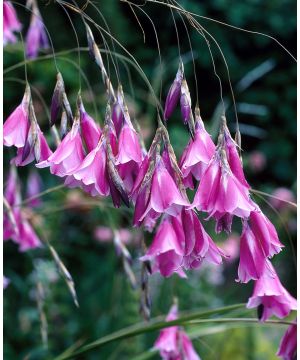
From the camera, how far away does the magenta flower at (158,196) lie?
92cm

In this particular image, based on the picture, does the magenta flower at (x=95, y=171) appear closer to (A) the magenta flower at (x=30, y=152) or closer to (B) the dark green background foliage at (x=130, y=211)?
(A) the magenta flower at (x=30, y=152)

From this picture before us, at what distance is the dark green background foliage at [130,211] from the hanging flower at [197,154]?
0.21m

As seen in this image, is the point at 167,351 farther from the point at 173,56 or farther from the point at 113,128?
the point at 173,56

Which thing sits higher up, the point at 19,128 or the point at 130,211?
the point at 19,128

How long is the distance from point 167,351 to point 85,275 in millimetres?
1761

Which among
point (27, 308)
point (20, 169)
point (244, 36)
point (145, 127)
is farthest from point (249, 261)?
point (244, 36)

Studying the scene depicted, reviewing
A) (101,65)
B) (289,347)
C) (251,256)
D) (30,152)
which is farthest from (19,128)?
(289,347)

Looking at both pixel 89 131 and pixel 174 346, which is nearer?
pixel 89 131

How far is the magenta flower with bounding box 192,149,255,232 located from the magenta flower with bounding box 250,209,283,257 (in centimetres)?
4

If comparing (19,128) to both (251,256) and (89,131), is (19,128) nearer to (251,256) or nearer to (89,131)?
(89,131)

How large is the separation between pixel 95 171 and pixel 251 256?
0.25 meters

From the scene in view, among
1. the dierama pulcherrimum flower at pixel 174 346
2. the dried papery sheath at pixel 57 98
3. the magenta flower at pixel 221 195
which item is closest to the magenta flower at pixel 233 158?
the magenta flower at pixel 221 195

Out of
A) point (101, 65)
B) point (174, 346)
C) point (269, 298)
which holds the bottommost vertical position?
point (174, 346)

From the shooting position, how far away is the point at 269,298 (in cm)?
114
